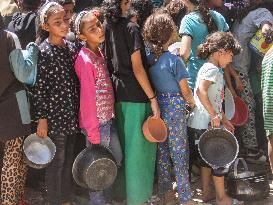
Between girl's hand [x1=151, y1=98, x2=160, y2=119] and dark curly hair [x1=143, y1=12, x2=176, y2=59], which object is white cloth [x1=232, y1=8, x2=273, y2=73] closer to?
dark curly hair [x1=143, y1=12, x2=176, y2=59]

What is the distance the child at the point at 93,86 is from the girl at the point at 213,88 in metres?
0.79

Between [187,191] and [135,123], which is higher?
[135,123]

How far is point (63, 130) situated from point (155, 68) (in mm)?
922

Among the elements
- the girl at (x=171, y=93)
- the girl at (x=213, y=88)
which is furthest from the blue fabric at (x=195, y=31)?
the girl at (x=171, y=93)

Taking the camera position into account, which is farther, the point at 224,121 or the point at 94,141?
the point at 224,121

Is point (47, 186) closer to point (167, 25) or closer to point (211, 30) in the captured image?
point (167, 25)

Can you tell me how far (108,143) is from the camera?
14.0ft

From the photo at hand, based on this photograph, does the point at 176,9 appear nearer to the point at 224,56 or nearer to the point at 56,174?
the point at 224,56

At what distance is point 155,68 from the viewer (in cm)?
432

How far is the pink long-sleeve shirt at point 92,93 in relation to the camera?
4148mm

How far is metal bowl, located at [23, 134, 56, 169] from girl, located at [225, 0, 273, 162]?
6.60 feet

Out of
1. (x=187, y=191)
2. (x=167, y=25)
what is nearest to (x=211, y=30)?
(x=167, y=25)

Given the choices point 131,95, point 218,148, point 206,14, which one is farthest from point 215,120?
point 206,14

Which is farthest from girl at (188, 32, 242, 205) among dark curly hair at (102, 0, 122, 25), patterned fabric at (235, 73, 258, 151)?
patterned fabric at (235, 73, 258, 151)
